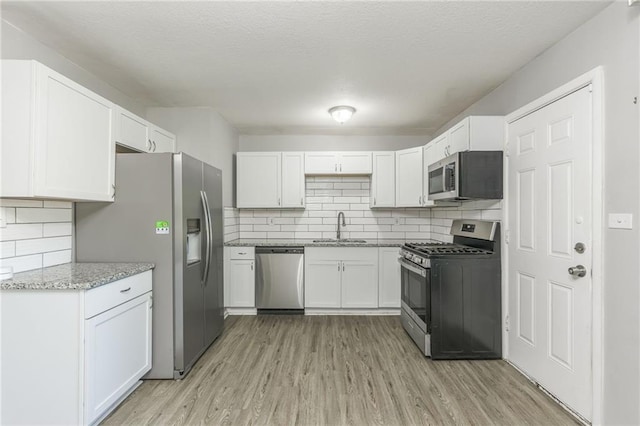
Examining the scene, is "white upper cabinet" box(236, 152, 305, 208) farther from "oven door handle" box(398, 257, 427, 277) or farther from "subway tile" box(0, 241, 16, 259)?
"subway tile" box(0, 241, 16, 259)

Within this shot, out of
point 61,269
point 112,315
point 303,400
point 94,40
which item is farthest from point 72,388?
point 94,40

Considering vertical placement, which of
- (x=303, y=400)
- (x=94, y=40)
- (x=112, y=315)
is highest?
(x=94, y=40)

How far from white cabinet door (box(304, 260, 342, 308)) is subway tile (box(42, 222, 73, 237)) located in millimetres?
2487

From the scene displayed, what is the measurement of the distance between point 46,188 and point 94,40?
1131 millimetres

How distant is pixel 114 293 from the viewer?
80.1 inches

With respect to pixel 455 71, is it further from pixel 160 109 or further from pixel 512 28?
pixel 160 109

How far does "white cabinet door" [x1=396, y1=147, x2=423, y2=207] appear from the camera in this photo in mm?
4102

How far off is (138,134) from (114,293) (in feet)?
4.86

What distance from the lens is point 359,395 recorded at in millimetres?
2281

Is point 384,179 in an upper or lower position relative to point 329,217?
upper

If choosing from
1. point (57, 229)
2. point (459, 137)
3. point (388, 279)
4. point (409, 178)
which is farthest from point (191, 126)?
point (388, 279)

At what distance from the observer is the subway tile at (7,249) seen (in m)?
1.96

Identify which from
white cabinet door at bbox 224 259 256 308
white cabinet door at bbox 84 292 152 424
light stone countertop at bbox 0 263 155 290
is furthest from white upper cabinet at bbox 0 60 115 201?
white cabinet door at bbox 224 259 256 308

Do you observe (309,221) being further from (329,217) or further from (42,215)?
(42,215)
